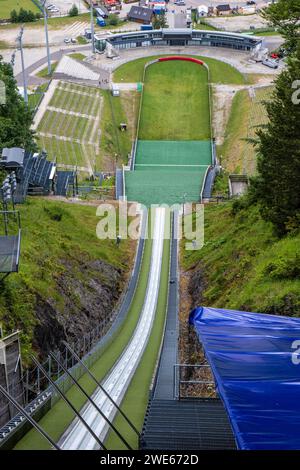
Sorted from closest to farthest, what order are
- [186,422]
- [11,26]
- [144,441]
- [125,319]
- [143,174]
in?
[144,441]
[186,422]
[125,319]
[143,174]
[11,26]

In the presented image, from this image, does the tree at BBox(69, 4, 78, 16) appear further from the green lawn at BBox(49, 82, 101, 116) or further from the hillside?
the hillside

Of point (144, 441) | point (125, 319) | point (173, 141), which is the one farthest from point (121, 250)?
point (173, 141)

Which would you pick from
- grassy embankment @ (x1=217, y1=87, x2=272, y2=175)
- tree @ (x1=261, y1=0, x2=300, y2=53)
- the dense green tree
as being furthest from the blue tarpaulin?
grassy embankment @ (x1=217, y1=87, x2=272, y2=175)

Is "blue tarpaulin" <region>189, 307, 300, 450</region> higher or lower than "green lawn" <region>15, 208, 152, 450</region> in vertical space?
higher

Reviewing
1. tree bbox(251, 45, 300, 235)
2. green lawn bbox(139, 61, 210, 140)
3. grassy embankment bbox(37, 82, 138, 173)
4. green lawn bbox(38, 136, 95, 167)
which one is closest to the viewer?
tree bbox(251, 45, 300, 235)

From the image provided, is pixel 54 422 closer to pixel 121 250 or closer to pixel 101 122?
pixel 121 250
